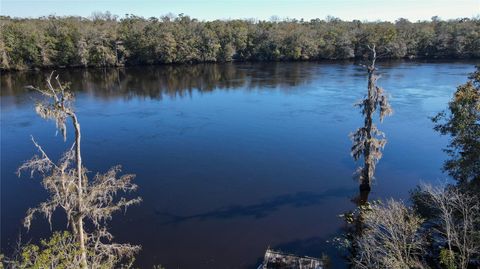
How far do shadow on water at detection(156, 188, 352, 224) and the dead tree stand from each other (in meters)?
1.99

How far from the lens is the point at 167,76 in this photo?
85.1 m

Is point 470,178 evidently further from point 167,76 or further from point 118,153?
point 167,76

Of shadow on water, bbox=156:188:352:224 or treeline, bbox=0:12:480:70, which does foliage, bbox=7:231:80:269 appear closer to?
shadow on water, bbox=156:188:352:224

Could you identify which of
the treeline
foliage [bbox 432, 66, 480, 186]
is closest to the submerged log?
foliage [bbox 432, 66, 480, 186]

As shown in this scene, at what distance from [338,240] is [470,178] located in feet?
29.7

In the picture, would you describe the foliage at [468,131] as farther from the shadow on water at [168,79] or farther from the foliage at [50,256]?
the shadow on water at [168,79]

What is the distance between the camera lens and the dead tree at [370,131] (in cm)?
2872

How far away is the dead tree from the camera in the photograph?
28719mm

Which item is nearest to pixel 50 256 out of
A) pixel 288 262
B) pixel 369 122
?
pixel 288 262

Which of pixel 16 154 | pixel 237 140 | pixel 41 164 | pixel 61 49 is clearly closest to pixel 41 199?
pixel 16 154

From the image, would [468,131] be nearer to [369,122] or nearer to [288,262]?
[369,122]

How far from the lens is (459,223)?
1997cm

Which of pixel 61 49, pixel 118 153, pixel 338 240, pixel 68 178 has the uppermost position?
pixel 61 49

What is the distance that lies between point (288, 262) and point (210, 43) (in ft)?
293
